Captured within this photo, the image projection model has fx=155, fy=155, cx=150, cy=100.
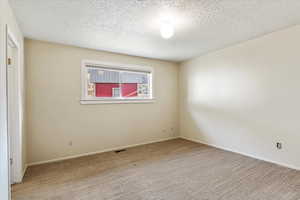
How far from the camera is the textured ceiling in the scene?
1940mm

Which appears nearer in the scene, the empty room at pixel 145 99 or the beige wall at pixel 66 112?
the empty room at pixel 145 99

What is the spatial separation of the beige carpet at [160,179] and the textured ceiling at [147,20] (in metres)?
2.40

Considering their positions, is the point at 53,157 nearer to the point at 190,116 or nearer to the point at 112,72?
the point at 112,72

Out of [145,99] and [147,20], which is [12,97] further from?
[145,99]

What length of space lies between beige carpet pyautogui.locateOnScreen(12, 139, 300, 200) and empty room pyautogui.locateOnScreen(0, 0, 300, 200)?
0.07 feet

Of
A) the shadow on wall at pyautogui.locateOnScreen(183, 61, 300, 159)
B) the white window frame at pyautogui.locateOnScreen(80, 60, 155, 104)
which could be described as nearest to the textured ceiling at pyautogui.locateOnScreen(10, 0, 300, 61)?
the white window frame at pyautogui.locateOnScreen(80, 60, 155, 104)

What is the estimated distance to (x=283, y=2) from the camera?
77.0 inches

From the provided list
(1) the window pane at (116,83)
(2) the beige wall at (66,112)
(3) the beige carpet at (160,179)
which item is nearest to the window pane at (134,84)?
(1) the window pane at (116,83)

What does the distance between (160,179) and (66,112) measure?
228 cm

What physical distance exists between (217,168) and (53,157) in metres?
3.15

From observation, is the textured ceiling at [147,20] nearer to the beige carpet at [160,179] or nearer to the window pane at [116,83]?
the window pane at [116,83]

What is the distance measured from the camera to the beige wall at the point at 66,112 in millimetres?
2938

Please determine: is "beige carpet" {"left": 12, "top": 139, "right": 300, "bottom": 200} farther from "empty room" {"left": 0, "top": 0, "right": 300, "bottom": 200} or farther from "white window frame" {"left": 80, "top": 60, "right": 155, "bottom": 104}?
"white window frame" {"left": 80, "top": 60, "right": 155, "bottom": 104}

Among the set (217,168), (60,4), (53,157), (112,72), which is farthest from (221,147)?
(60,4)
